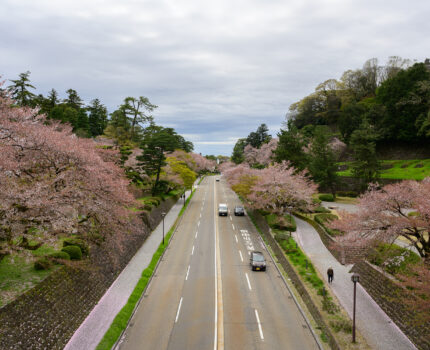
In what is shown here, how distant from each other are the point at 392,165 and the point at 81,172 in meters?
56.9

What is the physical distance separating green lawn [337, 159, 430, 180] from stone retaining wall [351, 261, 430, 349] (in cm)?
3326

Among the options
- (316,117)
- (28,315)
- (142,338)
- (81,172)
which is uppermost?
(316,117)

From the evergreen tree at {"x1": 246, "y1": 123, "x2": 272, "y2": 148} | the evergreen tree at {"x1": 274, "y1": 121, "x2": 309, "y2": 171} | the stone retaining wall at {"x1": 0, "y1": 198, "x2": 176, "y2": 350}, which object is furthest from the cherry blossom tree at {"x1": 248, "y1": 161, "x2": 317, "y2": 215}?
the evergreen tree at {"x1": 246, "y1": 123, "x2": 272, "y2": 148}

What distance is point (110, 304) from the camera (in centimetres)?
1706

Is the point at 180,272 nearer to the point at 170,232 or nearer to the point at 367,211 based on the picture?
the point at 170,232

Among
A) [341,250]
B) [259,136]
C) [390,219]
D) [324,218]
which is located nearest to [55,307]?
[390,219]

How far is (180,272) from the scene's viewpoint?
22969mm

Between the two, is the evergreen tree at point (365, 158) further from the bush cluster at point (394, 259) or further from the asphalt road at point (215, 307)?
the bush cluster at point (394, 259)

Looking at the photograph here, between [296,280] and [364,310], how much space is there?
4.88m

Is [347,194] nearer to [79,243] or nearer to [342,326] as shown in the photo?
[342,326]

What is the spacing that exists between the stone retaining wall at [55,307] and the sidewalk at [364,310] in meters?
14.8

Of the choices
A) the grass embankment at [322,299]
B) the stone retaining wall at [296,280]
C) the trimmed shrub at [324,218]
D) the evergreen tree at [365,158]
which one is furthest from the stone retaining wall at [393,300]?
the evergreen tree at [365,158]

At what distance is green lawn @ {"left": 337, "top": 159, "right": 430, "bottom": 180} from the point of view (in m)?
45.3

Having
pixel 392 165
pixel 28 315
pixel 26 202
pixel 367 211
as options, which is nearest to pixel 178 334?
pixel 28 315
